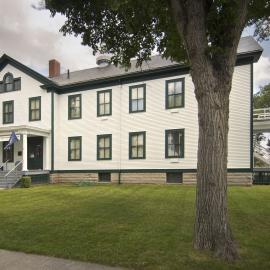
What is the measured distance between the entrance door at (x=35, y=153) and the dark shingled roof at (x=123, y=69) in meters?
4.74

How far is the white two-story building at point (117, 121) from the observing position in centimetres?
1812

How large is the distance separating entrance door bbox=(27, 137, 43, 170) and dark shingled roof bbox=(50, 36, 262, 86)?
15.5 ft

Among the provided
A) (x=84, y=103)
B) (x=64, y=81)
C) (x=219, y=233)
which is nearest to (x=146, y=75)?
(x=84, y=103)

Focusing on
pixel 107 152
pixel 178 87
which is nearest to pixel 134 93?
pixel 178 87

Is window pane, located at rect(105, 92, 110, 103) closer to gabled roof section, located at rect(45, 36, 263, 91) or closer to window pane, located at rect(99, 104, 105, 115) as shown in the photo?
window pane, located at rect(99, 104, 105, 115)

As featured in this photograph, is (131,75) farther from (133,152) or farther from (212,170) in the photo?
(212,170)

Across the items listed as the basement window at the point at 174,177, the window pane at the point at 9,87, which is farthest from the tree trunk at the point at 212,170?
the window pane at the point at 9,87

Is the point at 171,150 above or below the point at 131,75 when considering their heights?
below

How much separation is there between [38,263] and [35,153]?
1999cm

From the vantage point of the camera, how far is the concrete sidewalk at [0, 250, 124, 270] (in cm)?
517

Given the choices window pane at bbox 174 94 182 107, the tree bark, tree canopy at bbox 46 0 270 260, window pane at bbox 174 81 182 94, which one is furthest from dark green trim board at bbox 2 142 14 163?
the tree bark

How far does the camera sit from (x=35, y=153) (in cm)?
2444

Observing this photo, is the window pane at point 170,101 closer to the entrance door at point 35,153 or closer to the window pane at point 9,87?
the entrance door at point 35,153

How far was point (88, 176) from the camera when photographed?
880 inches
